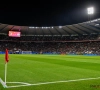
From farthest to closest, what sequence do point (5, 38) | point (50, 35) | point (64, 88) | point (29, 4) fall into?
1. point (50, 35)
2. point (5, 38)
3. point (29, 4)
4. point (64, 88)

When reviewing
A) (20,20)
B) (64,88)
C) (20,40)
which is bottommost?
(64,88)

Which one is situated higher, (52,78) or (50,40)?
(50,40)

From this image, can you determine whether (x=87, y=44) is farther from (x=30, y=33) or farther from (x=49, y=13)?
(x=49, y=13)

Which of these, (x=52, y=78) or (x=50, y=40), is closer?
(x=52, y=78)

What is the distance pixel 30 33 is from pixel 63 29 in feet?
68.6

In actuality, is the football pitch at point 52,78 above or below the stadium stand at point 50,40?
below

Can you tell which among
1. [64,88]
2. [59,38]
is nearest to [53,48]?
[59,38]

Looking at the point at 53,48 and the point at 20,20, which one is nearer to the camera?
the point at 20,20

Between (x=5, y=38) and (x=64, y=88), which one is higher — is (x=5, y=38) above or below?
above

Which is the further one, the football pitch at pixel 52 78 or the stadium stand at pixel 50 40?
the stadium stand at pixel 50 40

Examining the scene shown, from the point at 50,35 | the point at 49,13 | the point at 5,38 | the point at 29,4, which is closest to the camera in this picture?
the point at 29,4

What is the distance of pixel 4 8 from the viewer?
5066 centimetres

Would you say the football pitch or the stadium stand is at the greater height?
the stadium stand

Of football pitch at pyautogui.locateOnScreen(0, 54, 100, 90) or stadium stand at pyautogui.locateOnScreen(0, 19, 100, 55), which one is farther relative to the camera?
stadium stand at pyautogui.locateOnScreen(0, 19, 100, 55)
